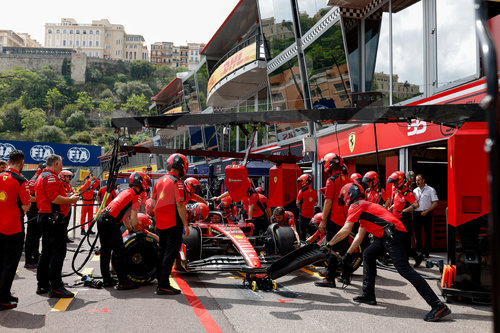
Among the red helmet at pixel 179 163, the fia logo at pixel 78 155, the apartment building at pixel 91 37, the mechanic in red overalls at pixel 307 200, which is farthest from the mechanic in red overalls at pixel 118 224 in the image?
the apartment building at pixel 91 37

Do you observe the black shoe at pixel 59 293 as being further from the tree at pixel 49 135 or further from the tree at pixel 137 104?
the tree at pixel 137 104

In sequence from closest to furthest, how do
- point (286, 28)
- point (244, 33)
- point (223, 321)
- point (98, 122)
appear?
point (223, 321)
point (286, 28)
point (244, 33)
point (98, 122)

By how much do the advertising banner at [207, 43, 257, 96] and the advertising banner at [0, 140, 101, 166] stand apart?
1655 cm

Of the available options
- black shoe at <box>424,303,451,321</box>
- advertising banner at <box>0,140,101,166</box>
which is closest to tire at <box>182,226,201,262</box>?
black shoe at <box>424,303,451,321</box>

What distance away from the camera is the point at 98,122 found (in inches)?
4872

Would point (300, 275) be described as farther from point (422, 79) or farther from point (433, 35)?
point (433, 35)

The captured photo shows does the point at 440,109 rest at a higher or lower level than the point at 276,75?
lower

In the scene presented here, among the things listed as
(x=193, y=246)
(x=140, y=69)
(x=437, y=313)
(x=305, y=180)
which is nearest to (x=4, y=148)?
(x=305, y=180)

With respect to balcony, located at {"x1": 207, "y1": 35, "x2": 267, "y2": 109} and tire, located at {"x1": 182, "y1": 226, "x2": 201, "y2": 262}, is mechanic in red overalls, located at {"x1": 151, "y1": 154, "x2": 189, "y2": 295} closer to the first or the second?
tire, located at {"x1": 182, "y1": 226, "x2": 201, "y2": 262}

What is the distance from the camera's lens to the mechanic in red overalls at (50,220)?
18.6 ft

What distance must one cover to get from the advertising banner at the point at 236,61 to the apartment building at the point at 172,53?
15194cm

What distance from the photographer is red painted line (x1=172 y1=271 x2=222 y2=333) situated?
171 inches

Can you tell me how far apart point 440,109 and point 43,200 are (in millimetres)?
5887

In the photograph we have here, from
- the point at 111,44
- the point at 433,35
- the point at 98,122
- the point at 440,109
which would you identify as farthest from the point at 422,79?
the point at 111,44
